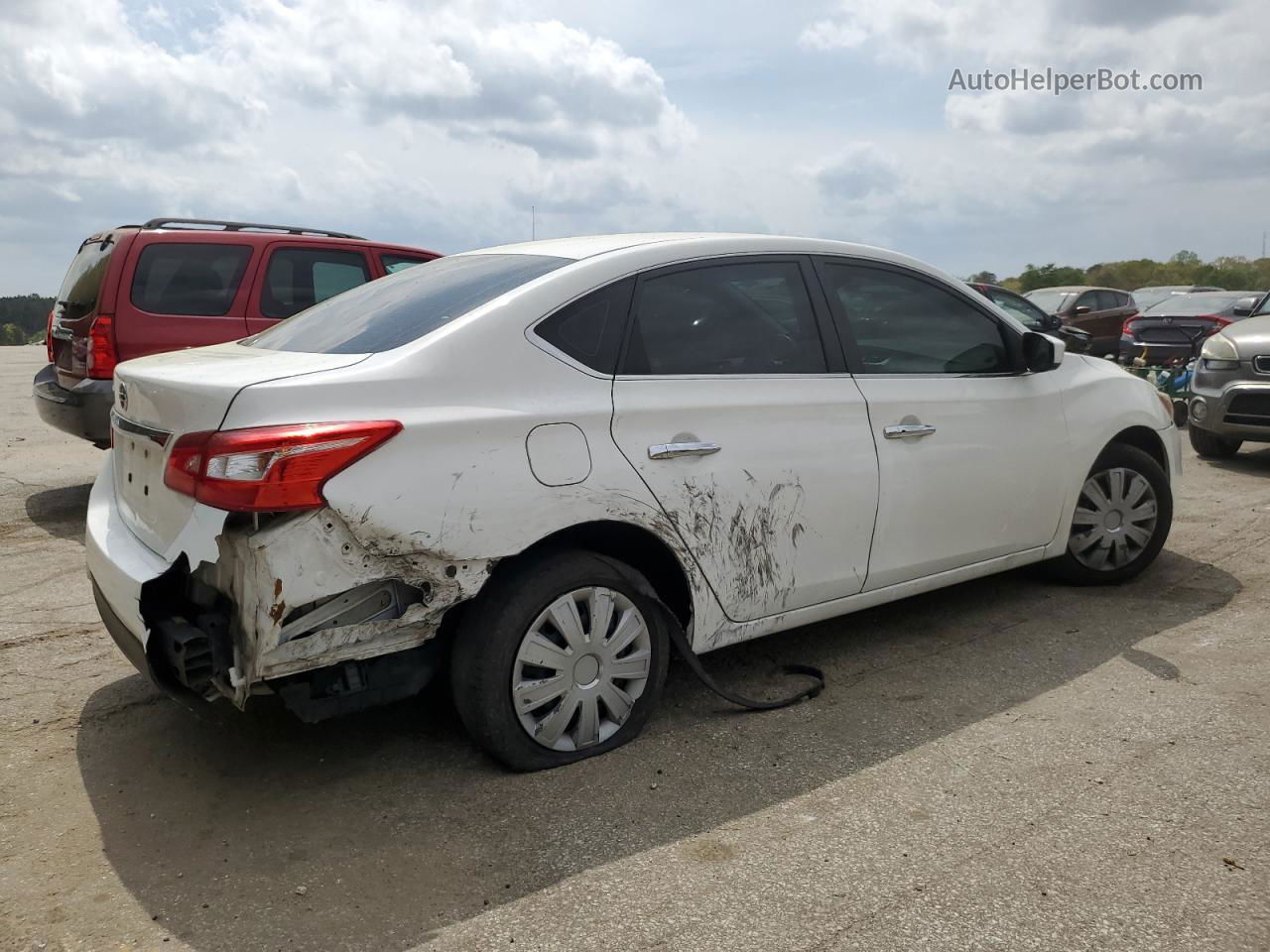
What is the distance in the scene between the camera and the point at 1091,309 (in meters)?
19.1

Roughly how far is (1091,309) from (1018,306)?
5211 mm

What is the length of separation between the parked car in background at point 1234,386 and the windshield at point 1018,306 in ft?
16.9

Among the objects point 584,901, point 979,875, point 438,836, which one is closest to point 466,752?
point 438,836

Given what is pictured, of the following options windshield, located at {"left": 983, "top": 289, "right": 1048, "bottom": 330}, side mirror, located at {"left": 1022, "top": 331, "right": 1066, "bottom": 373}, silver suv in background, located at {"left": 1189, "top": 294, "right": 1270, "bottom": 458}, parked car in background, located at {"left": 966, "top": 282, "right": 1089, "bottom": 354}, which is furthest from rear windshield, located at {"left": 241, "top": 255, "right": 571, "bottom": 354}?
windshield, located at {"left": 983, "top": 289, "right": 1048, "bottom": 330}

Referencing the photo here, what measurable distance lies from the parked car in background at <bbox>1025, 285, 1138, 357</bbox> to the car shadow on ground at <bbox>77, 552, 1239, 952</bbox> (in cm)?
1565

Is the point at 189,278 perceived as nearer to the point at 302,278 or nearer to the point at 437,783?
the point at 302,278

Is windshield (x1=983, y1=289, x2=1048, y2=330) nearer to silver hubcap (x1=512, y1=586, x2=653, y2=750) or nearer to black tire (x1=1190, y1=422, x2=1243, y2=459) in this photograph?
black tire (x1=1190, y1=422, x2=1243, y2=459)

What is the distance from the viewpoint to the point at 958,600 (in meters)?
5.02

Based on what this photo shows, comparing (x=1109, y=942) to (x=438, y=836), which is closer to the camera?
(x=1109, y=942)

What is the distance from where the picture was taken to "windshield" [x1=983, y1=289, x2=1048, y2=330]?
14.2 metres

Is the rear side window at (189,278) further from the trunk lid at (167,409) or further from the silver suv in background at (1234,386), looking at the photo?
the silver suv in background at (1234,386)

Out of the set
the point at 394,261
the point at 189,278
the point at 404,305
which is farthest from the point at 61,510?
the point at 404,305

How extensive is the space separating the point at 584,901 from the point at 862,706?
1.52 m

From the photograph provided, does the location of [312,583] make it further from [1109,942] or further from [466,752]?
[1109,942]
